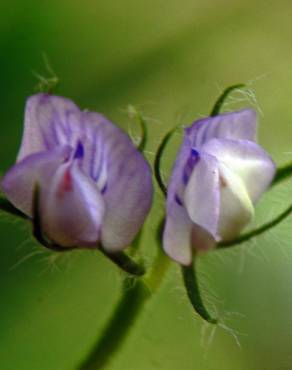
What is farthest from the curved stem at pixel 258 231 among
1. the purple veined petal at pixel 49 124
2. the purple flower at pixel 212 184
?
the purple veined petal at pixel 49 124

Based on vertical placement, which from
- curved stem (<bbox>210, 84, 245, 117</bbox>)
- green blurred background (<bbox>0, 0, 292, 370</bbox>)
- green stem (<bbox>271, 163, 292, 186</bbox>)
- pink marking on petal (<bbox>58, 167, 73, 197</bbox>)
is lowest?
green blurred background (<bbox>0, 0, 292, 370</bbox>)

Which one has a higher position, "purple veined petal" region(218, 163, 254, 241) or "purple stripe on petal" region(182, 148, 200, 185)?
"purple stripe on petal" region(182, 148, 200, 185)

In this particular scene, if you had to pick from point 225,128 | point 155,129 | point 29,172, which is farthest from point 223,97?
→ point 155,129

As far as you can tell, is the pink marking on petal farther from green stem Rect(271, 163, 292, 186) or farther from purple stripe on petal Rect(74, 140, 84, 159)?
green stem Rect(271, 163, 292, 186)

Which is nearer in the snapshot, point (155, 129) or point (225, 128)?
point (225, 128)

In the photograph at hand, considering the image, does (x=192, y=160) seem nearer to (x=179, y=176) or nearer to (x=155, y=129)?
(x=179, y=176)

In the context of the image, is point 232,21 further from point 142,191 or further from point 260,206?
point 142,191

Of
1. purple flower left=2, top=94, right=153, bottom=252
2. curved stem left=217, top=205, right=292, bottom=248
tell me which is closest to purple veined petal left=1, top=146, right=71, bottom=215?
purple flower left=2, top=94, right=153, bottom=252
